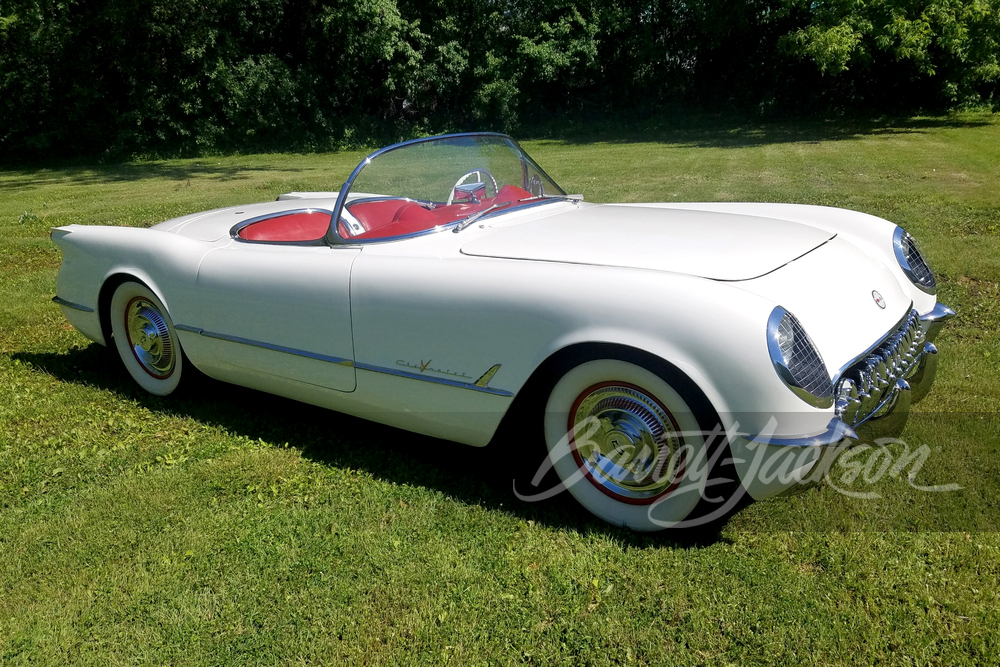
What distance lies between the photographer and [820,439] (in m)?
2.22

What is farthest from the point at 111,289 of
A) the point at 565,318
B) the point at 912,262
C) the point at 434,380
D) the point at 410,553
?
the point at 912,262

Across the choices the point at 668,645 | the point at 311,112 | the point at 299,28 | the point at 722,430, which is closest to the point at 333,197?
the point at 722,430

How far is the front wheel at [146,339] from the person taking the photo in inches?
151

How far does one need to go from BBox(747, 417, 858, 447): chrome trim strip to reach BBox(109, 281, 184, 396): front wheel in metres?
Result: 2.79

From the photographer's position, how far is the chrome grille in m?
2.38

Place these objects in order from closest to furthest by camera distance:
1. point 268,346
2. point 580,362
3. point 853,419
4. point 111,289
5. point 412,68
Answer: point 853,419 → point 580,362 → point 268,346 → point 111,289 → point 412,68

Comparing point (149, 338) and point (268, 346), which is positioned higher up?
point (268, 346)

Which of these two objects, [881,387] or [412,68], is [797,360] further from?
[412,68]

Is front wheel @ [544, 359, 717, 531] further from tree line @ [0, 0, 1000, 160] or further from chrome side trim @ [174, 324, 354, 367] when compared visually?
tree line @ [0, 0, 1000, 160]

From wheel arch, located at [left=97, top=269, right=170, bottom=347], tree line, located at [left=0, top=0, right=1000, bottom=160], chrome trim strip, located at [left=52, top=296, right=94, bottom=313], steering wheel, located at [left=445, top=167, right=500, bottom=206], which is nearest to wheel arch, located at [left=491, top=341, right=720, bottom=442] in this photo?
steering wheel, located at [left=445, top=167, right=500, bottom=206]

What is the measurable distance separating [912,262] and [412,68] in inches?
777

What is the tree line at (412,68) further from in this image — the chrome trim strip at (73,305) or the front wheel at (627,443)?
the front wheel at (627,443)

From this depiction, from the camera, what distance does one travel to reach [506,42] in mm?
22922

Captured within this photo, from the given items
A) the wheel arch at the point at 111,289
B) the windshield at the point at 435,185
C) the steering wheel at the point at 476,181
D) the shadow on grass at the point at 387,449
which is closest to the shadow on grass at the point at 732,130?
the windshield at the point at 435,185
